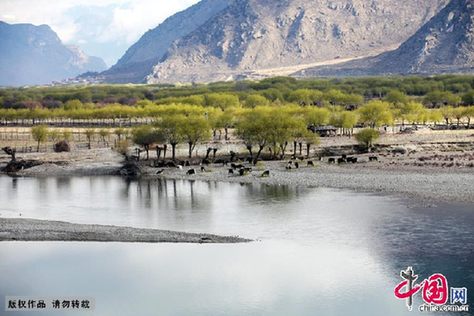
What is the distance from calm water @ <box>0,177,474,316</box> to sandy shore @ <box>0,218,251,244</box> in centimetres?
80

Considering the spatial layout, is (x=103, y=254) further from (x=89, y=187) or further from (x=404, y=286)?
(x=89, y=187)

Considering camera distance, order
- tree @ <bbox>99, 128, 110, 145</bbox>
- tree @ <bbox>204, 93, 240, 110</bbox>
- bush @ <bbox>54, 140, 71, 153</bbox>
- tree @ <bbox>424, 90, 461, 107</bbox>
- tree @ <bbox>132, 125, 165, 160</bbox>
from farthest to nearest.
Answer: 1. tree @ <bbox>424, 90, 461, 107</bbox>
2. tree @ <bbox>204, 93, 240, 110</bbox>
3. tree @ <bbox>99, 128, 110, 145</bbox>
4. bush @ <bbox>54, 140, 71, 153</bbox>
5. tree @ <bbox>132, 125, 165, 160</bbox>

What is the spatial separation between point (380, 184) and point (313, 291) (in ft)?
76.9

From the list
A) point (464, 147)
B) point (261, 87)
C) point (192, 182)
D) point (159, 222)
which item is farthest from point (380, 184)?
point (261, 87)

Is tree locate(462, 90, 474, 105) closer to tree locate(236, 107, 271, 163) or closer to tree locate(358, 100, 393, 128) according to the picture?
tree locate(358, 100, 393, 128)

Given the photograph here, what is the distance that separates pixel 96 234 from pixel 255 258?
8234 millimetres

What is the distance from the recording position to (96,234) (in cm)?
3750

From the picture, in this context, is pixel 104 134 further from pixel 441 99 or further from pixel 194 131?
pixel 441 99

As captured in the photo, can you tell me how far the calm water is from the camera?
2870 centimetres

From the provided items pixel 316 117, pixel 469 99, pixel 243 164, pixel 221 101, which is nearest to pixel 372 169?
pixel 243 164

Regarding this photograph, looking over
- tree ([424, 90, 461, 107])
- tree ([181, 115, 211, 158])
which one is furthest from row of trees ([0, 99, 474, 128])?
tree ([181, 115, 211, 158])

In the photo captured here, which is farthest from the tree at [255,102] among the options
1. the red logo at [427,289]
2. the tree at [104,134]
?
the red logo at [427,289]

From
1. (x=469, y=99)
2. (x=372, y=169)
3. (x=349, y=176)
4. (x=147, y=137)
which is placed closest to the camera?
(x=349, y=176)

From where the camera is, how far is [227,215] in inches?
1681
